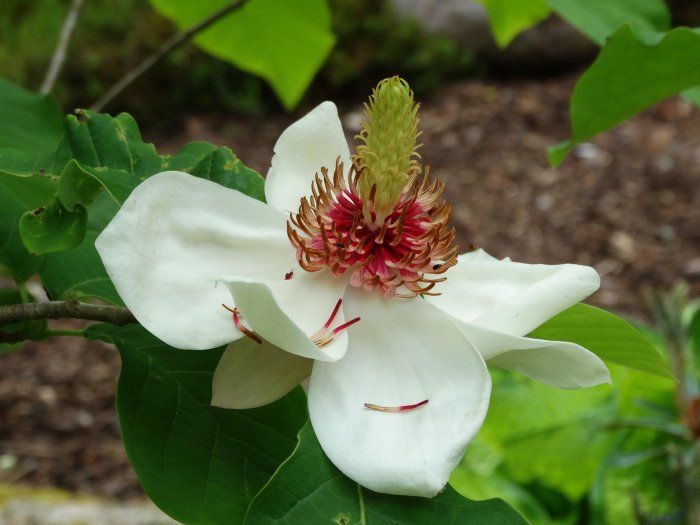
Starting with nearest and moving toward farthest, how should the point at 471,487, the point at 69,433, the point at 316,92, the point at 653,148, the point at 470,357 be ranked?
the point at 470,357 < the point at 471,487 < the point at 69,433 < the point at 653,148 < the point at 316,92

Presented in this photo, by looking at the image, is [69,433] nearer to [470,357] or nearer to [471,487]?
[471,487]

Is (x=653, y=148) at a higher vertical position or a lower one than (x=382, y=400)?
lower

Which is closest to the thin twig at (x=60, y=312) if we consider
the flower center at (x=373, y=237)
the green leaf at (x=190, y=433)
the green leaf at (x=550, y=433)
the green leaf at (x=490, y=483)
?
the green leaf at (x=190, y=433)

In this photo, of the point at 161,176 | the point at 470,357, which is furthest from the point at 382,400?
the point at 161,176

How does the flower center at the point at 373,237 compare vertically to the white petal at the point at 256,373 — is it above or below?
above

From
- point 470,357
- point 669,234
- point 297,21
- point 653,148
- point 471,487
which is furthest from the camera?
point 653,148

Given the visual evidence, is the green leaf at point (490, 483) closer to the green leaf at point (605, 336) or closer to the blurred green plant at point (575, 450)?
the blurred green plant at point (575, 450)
